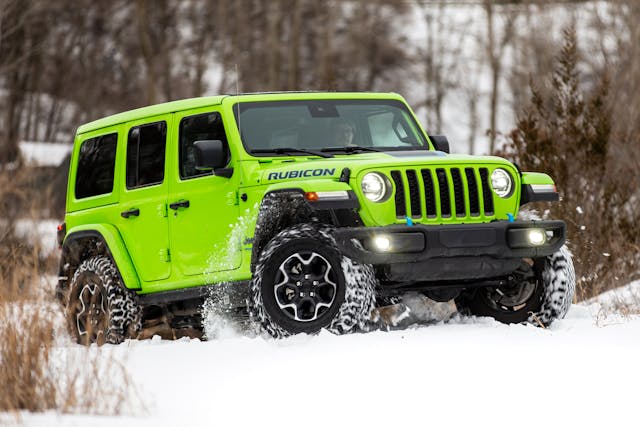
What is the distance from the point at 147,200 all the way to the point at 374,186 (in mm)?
2514

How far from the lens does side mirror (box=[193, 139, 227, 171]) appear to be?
26.2 feet

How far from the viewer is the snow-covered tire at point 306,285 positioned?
7.19m

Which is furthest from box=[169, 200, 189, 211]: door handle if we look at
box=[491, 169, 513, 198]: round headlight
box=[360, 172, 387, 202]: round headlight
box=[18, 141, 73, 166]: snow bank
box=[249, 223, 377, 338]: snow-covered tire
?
box=[18, 141, 73, 166]: snow bank

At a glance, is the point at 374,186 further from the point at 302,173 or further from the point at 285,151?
the point at 285,151

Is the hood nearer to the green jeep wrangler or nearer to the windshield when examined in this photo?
the green jeep wrangler

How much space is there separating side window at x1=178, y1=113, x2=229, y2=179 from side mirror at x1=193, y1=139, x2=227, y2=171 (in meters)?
0.46

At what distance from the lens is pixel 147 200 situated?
9.22m

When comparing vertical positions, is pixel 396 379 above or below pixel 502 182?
below

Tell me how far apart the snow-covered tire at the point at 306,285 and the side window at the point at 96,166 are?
292 centimetres

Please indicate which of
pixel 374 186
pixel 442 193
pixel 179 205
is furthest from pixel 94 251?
pixel 442 193

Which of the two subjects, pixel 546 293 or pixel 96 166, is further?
pixel 96 166

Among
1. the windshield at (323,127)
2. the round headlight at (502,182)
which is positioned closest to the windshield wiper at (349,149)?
the windshield at (323,127)

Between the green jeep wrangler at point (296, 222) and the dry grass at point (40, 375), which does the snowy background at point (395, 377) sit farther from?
the green jeep wrangler at point (296, 222)

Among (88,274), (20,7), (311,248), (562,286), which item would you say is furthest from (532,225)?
(20,7)
